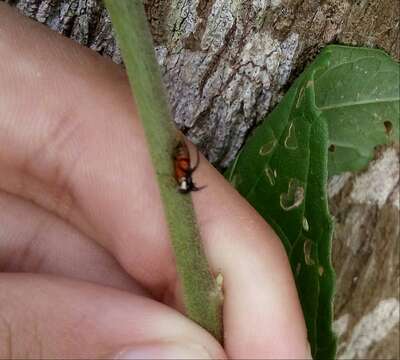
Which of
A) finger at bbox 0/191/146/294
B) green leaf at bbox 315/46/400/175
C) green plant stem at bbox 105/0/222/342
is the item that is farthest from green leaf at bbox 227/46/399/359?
finger at bbox 0/191/146/294

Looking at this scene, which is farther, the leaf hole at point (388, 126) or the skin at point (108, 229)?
the leaf hole at point (388, 126)

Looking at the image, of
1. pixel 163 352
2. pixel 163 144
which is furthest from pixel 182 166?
pixel 163 352

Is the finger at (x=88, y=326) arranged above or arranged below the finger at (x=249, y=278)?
below

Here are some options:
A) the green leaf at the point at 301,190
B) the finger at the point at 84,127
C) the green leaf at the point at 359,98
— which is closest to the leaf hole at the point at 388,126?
the green leaf at the point at 359,98

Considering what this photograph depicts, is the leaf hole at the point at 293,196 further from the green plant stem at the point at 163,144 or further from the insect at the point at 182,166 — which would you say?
the insect at the point at 182,166

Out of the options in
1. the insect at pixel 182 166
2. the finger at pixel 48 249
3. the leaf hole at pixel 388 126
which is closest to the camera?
the insect at pixel 182 166

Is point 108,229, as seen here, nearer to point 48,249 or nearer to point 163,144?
point 48,249

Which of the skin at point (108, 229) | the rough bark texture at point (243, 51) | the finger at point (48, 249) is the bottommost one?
the finger at point (48, 249)
